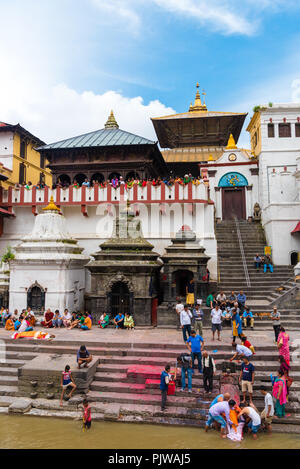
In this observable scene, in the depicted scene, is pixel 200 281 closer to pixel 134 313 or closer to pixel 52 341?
pixel 134 313

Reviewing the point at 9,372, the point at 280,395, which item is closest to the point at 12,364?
the point at 9,372

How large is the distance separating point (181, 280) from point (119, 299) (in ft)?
10.1

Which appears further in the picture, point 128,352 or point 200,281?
point 200,281

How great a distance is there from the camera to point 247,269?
17984 mm

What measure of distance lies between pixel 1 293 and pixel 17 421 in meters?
9.19

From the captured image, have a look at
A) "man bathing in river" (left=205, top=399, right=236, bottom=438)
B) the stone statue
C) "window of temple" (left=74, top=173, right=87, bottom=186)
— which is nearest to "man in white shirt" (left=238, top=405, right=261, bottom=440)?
"man bathing in river" (left=205, top=399, right=236, bottom=438)

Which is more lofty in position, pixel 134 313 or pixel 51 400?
pixel 134 313

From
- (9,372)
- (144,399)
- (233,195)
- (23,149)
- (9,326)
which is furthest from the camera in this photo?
(23,149)

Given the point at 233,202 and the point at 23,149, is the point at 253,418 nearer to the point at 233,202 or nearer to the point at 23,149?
the point at 233,202

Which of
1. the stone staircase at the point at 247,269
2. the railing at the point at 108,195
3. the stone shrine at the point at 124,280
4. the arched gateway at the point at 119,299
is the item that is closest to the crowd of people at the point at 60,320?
the arched gateway at the point at 119,299

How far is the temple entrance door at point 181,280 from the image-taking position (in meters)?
15.4

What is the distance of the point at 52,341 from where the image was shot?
37.1ft

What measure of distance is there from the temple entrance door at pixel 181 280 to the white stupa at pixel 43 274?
191 inches
